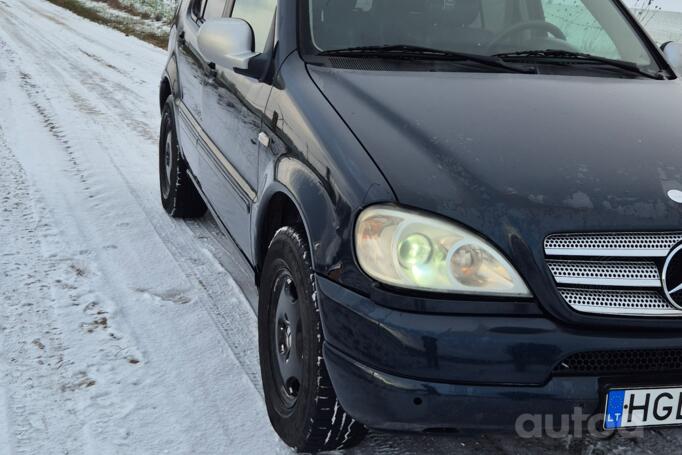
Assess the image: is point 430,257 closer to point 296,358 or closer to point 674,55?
point 296,358

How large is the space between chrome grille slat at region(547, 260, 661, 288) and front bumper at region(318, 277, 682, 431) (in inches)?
4.8

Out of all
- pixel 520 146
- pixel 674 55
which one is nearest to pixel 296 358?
pixel 520 146

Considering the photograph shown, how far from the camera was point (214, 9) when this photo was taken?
4.35 m

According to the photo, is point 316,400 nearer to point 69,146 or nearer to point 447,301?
point 447,301

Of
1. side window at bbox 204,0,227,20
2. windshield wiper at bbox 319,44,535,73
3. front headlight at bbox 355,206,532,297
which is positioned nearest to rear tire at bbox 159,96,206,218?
side window at bbox 204,0,227,20

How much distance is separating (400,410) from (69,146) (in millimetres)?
5023

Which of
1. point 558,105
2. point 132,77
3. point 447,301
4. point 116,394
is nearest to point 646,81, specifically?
point 558,105

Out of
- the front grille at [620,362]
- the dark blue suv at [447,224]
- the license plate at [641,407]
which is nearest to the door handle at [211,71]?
the dark blue suv at [447,224]

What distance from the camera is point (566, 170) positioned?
93.0 inches

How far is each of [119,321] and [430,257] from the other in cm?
186

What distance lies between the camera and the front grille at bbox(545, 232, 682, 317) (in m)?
2.16

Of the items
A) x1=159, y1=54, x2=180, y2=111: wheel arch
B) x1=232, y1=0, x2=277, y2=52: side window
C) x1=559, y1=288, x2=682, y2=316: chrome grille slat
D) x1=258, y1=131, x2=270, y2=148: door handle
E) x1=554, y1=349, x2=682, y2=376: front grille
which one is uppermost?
x1=232, y1=0, x2=277, y2=52: side window

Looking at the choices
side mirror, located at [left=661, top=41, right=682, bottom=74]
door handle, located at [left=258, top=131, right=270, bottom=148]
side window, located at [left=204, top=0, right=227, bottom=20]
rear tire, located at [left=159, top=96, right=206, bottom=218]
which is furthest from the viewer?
rear tire, located at [left=159, top=96, right=206, bottom=218]

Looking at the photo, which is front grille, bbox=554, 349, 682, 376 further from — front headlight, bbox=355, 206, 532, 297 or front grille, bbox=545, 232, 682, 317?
front headlight, bbox=355, 206, 532, 297
